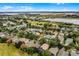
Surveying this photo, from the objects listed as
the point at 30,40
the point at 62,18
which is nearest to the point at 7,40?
the point at 30,40

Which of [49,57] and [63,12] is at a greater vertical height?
[63,12]

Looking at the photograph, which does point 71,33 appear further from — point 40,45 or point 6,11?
point 6,11

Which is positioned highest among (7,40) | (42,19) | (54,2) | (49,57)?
(54,2)

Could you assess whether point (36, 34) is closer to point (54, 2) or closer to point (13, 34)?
point (13, 34)

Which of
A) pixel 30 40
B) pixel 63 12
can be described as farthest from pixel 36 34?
pixel 63 12

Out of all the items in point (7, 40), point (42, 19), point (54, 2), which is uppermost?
point (54, 2)

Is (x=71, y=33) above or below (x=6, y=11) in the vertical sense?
below
